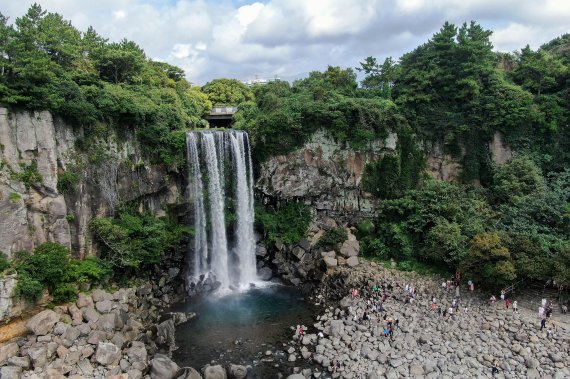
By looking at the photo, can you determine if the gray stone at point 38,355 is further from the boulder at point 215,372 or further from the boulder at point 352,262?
the boulder at point 352,262

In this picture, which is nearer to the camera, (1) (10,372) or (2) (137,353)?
(1) (10,372)

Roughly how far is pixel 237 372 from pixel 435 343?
A: 9.82m

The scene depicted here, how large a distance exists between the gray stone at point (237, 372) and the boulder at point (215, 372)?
1.10 ft

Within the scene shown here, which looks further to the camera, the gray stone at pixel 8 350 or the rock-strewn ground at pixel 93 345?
the rock-strewn ground at pixel 93 345

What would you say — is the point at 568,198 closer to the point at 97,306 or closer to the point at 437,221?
the point at 437,221

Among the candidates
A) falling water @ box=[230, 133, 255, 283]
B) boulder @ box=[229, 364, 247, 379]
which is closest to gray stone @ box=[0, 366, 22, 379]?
boulder @ box=[229, 364, 247, 379]

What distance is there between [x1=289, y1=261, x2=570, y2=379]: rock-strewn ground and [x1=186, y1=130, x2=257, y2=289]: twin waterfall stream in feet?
27.8

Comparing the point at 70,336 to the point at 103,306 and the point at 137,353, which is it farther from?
the point at 137,353

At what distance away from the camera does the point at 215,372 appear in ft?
56.4

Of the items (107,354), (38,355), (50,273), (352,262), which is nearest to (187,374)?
(107,354)

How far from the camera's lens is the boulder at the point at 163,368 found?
17.0 meters

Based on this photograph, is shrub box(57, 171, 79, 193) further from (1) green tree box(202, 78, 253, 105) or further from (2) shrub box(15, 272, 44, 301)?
(1) green tree box(202, 78, 253, 105)

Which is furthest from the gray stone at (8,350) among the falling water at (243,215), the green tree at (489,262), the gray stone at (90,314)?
the green tree at (489,262)

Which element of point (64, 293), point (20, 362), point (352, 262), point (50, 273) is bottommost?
point (20, 362)
